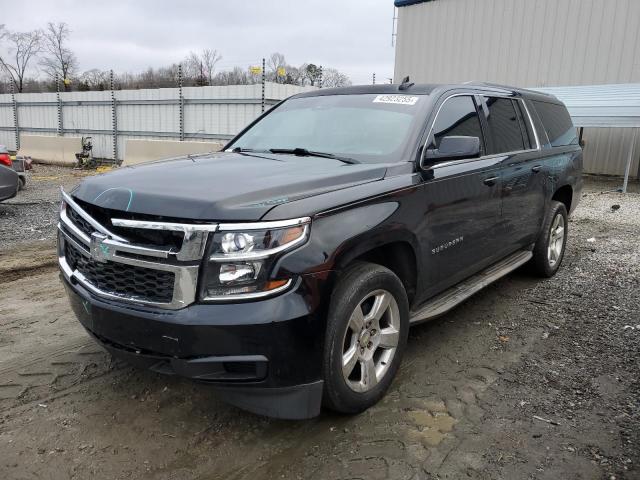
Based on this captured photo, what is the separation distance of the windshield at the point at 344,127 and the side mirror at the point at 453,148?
218 mm

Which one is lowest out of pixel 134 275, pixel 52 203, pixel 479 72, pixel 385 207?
pixel 52 203

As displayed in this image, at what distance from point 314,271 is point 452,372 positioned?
5.26 feet

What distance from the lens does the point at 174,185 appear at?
108 inches

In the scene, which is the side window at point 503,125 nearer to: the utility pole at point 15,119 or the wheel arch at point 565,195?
the wheel arch at point 565,195

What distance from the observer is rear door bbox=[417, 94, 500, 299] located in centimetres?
341

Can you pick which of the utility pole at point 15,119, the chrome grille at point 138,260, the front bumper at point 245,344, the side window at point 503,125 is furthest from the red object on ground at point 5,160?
the utility pole at point 15,119

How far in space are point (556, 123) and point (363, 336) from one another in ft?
13.3

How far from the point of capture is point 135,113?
18.7 m

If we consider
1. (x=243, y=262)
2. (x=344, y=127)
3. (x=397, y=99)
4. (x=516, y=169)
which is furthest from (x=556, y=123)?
(x=243, y=262)

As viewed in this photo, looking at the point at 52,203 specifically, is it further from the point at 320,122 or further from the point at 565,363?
the point at 565,363

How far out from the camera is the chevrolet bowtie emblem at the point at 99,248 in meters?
2.63

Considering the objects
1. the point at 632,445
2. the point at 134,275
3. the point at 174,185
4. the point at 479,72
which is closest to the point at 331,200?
the point at 174,185

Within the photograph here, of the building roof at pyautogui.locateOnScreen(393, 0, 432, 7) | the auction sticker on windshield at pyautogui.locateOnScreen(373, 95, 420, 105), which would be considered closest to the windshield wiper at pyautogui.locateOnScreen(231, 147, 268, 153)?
the auction sticker on windshield at pyautogui.locateOnScreen(373, 95, 420, 105)

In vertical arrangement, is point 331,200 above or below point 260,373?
above
